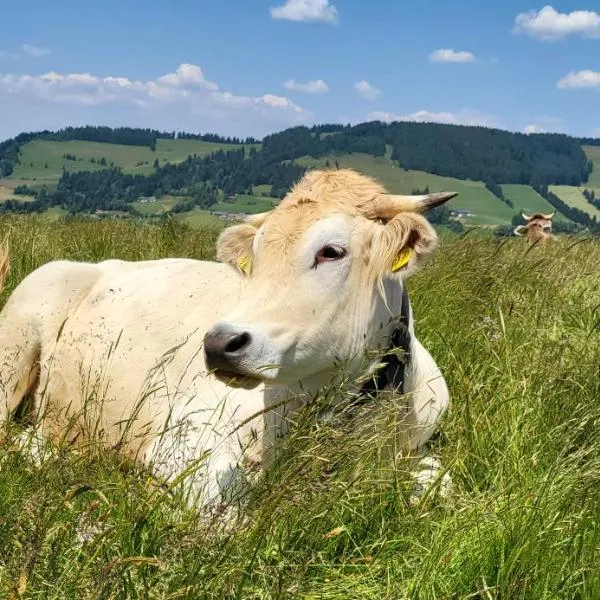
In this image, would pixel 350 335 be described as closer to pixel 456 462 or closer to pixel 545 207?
pixel 456 462

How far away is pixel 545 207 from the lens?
4338 inches

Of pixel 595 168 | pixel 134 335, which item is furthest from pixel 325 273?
pixel 595 168

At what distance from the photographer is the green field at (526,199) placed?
108 metres

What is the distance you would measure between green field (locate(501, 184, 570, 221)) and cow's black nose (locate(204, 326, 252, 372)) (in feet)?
335

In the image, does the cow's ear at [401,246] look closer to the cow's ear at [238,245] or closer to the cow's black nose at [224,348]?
the cow's ear at [238,245]

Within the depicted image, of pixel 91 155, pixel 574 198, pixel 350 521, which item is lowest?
pixel 350 521

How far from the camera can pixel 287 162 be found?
141 meters

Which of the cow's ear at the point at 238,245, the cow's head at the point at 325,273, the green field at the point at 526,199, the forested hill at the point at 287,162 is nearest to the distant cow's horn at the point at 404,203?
the cow's head at the point at 325,273

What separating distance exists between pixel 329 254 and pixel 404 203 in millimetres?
521

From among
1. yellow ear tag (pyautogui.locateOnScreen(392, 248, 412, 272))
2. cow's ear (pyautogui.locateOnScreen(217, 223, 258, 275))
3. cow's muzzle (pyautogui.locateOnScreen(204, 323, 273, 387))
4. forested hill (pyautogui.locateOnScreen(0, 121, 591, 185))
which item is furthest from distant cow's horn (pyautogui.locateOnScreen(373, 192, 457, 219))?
forested hill (pyautogui.locateOnScreen(0, 121, 591, 185))

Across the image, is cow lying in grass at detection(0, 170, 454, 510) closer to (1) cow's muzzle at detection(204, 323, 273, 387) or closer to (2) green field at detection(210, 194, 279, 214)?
(1) cow's muzzle at detection(204, 323, 273, 387)

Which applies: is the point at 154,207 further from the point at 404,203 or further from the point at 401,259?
the point at 401,259

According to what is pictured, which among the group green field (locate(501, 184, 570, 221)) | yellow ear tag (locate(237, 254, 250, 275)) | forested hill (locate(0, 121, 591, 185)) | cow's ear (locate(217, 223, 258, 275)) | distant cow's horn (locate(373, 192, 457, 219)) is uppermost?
forested hill (locate(0, 121, 591, 185))

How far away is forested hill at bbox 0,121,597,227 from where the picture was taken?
121 meters
